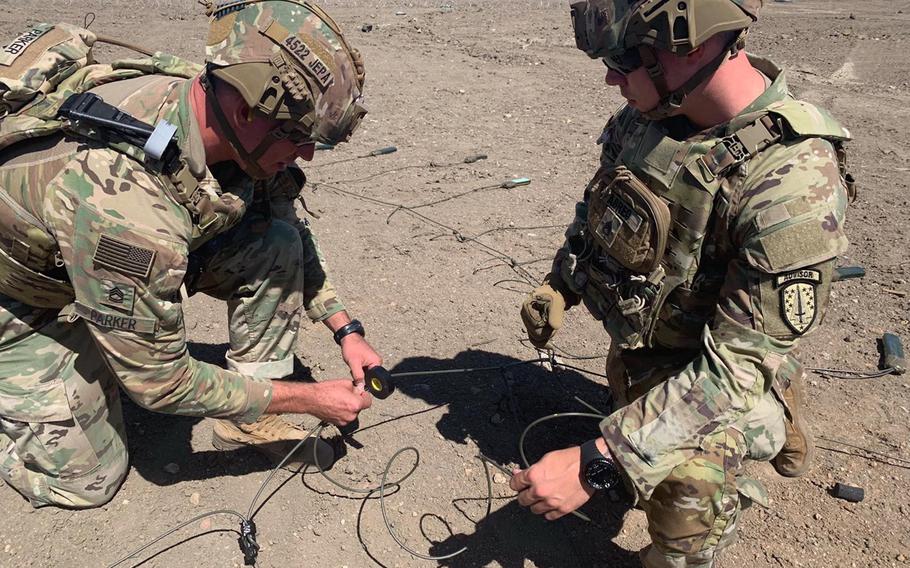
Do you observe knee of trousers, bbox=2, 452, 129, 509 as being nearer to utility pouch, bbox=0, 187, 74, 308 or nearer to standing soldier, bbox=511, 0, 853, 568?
utility pouch, bbox=0, 187, 74, 308

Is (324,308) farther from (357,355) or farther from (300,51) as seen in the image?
(300,51)

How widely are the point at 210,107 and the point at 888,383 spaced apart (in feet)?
12.1

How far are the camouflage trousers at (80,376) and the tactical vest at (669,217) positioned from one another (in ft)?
4.98

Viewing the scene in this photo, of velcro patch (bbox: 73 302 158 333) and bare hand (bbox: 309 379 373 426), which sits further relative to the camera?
bare hand (bbox: 309 379 373 426)

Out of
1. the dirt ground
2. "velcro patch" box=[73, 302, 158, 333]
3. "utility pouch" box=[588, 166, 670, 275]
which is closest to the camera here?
"velcro patch" box=[73, 302, 158, 333]

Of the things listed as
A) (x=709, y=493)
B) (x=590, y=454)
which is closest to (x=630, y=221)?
(x=590, y=454)

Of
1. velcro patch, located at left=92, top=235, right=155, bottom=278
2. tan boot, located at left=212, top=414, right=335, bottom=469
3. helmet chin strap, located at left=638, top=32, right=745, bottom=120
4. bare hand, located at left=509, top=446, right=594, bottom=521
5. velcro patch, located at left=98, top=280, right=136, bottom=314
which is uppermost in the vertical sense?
helmet chin strap, located at left=638, top=32, right=745, bottom=120

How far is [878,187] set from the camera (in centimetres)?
604

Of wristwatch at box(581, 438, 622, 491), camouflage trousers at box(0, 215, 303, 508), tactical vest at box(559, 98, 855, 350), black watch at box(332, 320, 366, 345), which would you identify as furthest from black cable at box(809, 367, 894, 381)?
camouflage trousers at box(0, 215, 303, 508)

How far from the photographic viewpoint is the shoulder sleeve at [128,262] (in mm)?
2236

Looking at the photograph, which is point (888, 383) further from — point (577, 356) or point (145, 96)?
point (145, 96)

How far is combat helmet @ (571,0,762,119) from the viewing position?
2.05 meters

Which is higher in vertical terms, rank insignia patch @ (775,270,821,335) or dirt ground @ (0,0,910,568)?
rank insignia patch @ (775,270,821,335)

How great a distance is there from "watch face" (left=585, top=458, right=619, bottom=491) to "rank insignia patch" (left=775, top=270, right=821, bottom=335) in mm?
712
